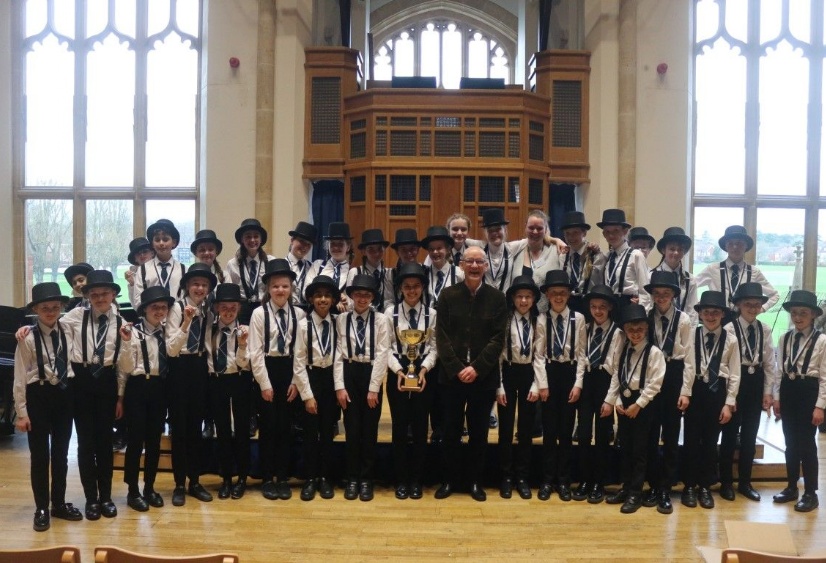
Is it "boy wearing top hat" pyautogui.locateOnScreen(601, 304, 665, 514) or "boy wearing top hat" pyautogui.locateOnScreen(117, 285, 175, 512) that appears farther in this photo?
"boy wearing top hat" pyautogui.locateOnScreen(601, 304, 665, 514)

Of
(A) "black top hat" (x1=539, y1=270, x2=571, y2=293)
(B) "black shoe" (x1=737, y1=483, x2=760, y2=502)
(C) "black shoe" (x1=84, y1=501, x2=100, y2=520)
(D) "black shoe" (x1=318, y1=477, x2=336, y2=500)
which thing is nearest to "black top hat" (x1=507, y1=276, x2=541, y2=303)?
(A) "black top hat" (x1=539, y1=270, x2=571, y2=293)

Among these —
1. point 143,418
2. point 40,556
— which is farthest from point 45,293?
point 40,556

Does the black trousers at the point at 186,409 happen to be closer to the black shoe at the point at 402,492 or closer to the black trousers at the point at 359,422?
the black trousers at the point at 359,422

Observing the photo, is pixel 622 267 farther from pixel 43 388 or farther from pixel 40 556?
pixel 40 556

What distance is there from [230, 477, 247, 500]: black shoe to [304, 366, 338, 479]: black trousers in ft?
1.63

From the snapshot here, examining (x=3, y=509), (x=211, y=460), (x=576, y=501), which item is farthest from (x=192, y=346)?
(x=576, y=501)

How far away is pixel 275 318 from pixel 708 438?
11.2 feet

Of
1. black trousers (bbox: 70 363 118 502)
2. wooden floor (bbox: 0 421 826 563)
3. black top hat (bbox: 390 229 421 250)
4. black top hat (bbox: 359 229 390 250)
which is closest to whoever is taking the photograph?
wooden floor (bbox: 0 421 826 563)

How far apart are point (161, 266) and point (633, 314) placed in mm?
3820

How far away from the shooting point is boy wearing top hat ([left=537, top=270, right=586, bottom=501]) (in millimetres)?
5652

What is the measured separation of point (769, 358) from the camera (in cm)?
575

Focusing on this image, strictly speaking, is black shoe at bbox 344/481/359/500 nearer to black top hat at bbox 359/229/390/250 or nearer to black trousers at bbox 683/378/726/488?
black top hat at bbox 359/229/390/250

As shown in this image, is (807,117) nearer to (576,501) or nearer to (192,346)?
(576,501)

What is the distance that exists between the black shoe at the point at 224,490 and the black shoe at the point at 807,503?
4272mm
